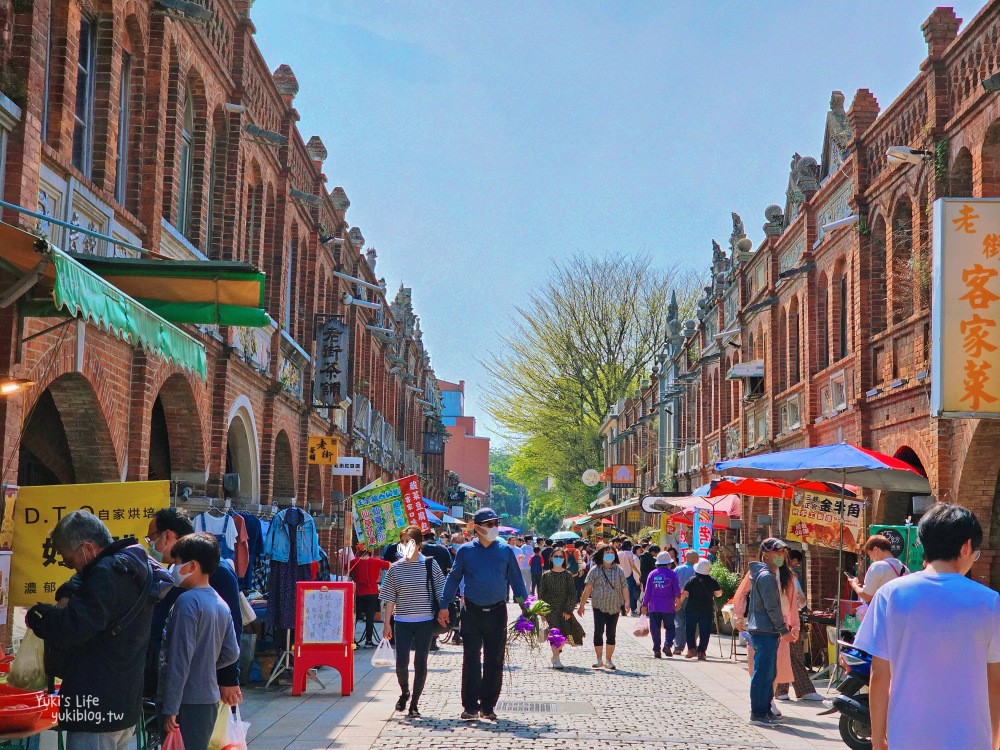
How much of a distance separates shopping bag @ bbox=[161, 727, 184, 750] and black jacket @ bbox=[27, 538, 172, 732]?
12.1 inches

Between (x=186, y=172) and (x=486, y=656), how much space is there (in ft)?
26.3

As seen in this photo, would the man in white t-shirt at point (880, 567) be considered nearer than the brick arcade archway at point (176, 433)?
Yes

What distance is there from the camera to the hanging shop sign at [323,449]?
22734mm

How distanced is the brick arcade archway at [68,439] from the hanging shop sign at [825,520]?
880 cm

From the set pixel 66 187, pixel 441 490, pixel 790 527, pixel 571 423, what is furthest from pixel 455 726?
pixel 441 490

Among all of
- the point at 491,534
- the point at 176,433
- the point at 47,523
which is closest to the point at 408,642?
the point at 491,534

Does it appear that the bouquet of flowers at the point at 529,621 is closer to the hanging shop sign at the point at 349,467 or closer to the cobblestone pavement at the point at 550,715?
the cobblestone pavement at the point at 550,715

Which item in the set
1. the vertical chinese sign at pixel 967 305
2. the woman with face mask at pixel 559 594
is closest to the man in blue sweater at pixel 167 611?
the vertical chinese sign at pixel 967 305

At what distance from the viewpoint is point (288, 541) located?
13.3 metres

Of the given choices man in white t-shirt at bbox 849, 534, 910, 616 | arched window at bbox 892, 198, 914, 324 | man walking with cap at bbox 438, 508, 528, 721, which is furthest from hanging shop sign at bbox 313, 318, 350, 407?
man in white t-shirt at bbox 849, 534, 910, 616

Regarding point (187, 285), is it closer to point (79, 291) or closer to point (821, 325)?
point (79, 291)

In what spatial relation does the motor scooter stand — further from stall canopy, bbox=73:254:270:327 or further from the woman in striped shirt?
stall canopy, bbox=73:254:270:327

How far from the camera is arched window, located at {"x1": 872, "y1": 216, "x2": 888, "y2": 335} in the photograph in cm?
1894

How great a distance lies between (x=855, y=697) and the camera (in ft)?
26.3
